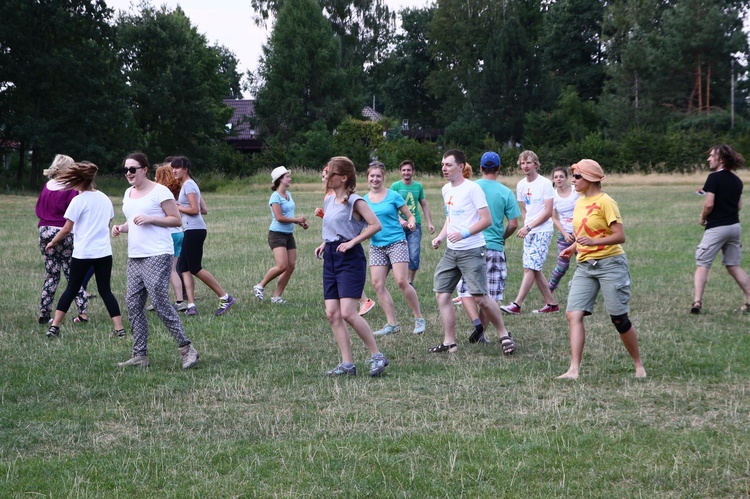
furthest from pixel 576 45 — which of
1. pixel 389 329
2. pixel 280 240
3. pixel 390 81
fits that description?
pixel 389 329

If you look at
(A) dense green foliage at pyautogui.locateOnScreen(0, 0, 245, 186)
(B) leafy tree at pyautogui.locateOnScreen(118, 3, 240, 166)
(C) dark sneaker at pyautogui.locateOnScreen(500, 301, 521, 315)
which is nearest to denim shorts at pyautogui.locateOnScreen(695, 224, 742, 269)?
(C) dark sneaker at pyautogui.locateOnScreen(500, 301, 521, 315)

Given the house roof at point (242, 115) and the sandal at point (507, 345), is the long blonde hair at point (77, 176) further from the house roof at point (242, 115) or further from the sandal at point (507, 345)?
the house roof at point (242, 115)

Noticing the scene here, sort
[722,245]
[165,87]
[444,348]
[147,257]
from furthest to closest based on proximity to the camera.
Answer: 1. [165,87]
2. [722,245]
3. [444,348]
4. [147,257]

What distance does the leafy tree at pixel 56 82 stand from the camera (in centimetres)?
4388

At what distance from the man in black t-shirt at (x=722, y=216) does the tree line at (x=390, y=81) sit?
3913 cm

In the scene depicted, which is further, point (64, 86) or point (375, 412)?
point (64, 86)

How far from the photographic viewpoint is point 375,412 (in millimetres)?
5988

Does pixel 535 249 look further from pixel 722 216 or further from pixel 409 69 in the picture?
pixel 409 69

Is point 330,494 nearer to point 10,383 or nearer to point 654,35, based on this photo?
point 10,383

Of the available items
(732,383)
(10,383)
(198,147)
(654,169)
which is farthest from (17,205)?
(654,169)

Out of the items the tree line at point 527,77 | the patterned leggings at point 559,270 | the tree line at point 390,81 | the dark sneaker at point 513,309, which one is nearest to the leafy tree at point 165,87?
the tree line at point 390,81

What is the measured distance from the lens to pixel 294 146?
59469 mm

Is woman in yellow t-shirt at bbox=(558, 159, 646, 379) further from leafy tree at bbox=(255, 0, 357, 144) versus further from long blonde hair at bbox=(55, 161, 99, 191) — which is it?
leafy tree at bbox=(255, 0, 357, 144)

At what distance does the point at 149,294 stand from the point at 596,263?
380 centimetres
